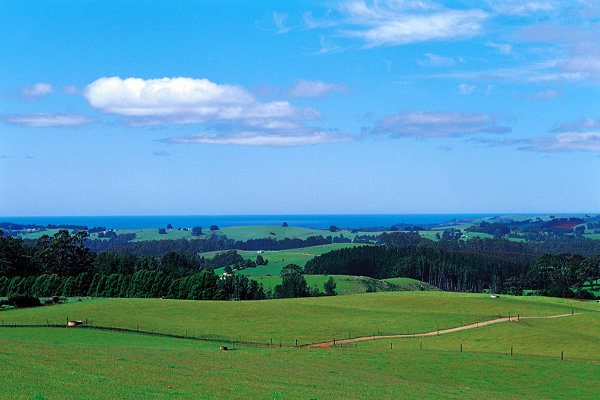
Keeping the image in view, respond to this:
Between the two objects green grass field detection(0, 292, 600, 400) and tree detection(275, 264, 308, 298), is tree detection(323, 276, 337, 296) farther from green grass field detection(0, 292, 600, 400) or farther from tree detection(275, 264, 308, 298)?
green grass field detection(0, 292, 600, 400)

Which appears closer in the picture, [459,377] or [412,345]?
[459,377]

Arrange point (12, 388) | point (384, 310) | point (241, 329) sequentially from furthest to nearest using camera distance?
point (384, 310), point (241, 329), point (12, 388)

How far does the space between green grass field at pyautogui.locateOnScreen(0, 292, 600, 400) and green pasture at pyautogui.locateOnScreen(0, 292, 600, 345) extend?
0.30 m

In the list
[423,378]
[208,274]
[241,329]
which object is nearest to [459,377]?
[423,378]

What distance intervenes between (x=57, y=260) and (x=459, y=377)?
147 m

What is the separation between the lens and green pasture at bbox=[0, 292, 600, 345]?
258 ft

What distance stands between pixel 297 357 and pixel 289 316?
40.2 metres

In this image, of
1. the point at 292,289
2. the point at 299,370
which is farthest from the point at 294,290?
the point at 299,370

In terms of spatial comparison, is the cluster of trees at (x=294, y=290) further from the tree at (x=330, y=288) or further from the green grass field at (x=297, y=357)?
the green grass field at (x=297, y=357)

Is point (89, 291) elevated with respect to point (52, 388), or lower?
lower

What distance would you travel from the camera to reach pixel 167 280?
145 m

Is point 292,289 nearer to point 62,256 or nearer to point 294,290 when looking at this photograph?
point 294,290

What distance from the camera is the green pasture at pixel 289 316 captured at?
258 ft

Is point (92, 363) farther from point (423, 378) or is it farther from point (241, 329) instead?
point (241, 329)
